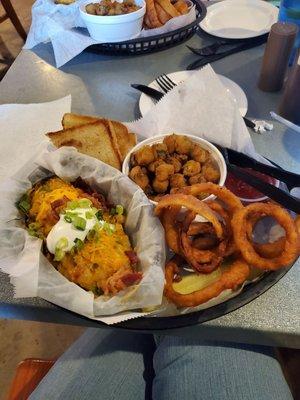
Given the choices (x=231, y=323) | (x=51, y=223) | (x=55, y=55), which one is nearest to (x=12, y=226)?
(x=51, y=223)

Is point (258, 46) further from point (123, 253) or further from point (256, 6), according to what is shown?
point (123, 253)

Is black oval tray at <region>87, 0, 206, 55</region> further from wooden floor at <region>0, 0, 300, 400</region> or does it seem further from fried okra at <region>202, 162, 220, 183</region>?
wooden floor at <region>0, 0, 300, 400</region>

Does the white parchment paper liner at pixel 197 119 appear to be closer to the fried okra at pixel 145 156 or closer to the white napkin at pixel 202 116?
the white napkin at pixel 202 116

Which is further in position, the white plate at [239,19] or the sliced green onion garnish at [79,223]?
the white plate at [239,19]

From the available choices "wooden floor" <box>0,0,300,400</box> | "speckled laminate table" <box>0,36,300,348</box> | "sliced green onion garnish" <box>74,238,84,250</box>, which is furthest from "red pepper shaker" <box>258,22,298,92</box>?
"wooden floor" <box>0,0,300,400</box>

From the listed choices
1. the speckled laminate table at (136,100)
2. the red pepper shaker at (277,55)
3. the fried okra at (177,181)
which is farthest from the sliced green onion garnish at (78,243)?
the red pepper shaker at (277,55)

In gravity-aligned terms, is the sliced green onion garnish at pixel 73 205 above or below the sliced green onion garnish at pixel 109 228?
above
